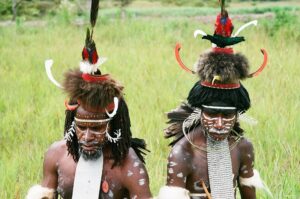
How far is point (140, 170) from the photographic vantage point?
2494 mm

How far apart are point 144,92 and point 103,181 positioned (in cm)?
269

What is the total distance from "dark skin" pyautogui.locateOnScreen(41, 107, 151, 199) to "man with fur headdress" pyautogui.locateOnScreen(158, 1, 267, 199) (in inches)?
6.9

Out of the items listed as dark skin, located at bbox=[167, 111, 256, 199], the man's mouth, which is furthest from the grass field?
the man's mouth

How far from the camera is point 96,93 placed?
7.81ft

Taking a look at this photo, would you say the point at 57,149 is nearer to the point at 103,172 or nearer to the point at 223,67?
the point at 103,172

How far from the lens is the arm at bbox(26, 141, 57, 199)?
2.58 meters

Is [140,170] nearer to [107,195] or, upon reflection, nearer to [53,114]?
[107,195]

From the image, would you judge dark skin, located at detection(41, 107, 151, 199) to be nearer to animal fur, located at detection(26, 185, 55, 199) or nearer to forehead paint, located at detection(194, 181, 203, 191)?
animal fur, located at detection(26, 185, 55, 199)

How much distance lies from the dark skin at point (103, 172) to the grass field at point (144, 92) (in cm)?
71

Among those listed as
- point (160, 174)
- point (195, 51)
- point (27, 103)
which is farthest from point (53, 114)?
point (195, 51)

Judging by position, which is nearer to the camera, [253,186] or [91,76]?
[91,76]

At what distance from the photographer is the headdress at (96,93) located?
A: 239 centimetres

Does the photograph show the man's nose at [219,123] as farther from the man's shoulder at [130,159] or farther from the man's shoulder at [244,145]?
the man's shoulder at [130,159]

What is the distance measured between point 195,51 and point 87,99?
16.0 ft
